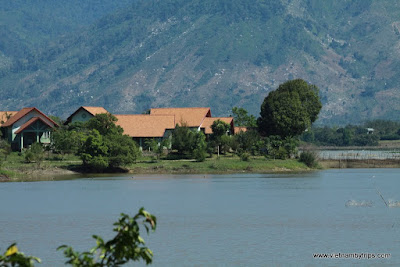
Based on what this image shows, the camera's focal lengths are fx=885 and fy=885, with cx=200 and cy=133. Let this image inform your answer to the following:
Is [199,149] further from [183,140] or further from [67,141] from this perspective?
[67,141]

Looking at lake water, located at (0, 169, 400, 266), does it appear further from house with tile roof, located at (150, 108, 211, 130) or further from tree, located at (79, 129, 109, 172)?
house with tile roof, located at (150, 108, 211, 130)

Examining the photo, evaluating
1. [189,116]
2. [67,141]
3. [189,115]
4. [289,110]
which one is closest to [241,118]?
[189,115]

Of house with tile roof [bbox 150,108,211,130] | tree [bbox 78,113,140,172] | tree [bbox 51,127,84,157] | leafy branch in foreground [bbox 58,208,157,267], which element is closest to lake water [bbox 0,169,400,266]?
tree [bbox 78,113,140,172]

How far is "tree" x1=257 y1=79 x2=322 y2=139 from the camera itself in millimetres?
97938

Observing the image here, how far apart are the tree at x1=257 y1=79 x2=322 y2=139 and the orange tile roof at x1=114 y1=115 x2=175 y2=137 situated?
10.9 metres

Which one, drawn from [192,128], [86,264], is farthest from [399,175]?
[86,264]

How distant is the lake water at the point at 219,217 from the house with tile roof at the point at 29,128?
21.9m

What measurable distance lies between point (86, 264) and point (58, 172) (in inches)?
2546

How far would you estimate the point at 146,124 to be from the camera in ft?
321

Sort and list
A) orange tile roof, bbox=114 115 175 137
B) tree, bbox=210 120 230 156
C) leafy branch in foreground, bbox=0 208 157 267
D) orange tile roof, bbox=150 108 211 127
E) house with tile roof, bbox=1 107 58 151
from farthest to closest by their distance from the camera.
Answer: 1. orange tile roof, bbox=150 108 211 127
2. orange tile roof, bbox=114 115 175 137
3. house with tile roof, bbox=1 107 58 151
4. tree, bbox=210 120 230 156
5. leafy branch in foreground, bbox=0 208 157 267

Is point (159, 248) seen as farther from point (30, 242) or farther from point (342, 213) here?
point (342, 213)

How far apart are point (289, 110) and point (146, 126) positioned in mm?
15890

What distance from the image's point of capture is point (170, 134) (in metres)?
96.8

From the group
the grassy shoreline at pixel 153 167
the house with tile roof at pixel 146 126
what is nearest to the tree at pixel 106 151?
the grassy shoreline at pixel 153 167
